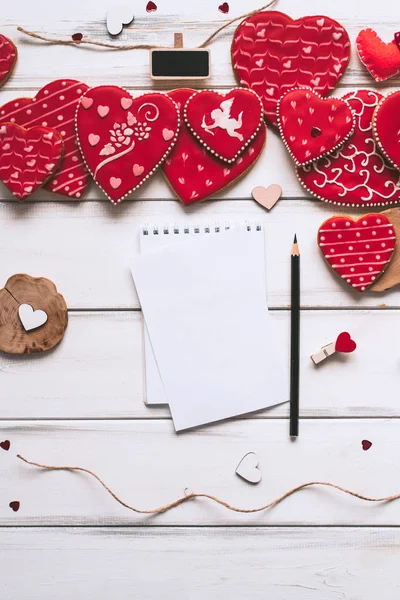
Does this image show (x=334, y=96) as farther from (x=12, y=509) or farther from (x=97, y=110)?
(x=12, y=509)

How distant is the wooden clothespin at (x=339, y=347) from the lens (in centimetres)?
80

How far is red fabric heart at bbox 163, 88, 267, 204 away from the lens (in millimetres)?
782

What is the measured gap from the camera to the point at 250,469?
0.81 meters

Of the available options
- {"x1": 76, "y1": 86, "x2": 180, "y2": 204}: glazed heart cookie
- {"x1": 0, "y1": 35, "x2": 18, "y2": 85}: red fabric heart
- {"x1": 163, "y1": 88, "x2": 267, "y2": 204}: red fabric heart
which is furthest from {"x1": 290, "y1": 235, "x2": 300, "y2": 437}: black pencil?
{"x1": 0, "y1": 35, "x2": 18, "y2": 85}: red fabric heart

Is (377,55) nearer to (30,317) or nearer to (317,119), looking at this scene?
(317,119)

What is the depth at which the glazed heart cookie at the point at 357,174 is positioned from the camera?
0.78 m

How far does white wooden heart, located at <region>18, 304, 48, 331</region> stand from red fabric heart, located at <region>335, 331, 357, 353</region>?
446 millimetres

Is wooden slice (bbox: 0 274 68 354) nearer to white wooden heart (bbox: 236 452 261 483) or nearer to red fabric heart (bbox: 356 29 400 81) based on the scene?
white wooden heart (bbox: 236 452 261 483)

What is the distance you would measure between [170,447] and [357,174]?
19.7 inches

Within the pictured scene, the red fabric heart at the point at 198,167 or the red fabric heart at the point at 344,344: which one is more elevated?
the red fabric heart at the point at 198,167

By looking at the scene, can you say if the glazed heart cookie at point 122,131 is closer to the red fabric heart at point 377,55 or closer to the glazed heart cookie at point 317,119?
the glazed heart cookie at point 317,119

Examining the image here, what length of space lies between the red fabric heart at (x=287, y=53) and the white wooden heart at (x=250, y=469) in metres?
0.52

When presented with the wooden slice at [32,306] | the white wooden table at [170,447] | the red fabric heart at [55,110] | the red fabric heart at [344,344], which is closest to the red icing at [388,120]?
the white wooden table at [170,447]

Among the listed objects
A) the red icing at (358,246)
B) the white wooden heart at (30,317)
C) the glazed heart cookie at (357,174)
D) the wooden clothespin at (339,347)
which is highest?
the glazed heart cookie at (357,174)
